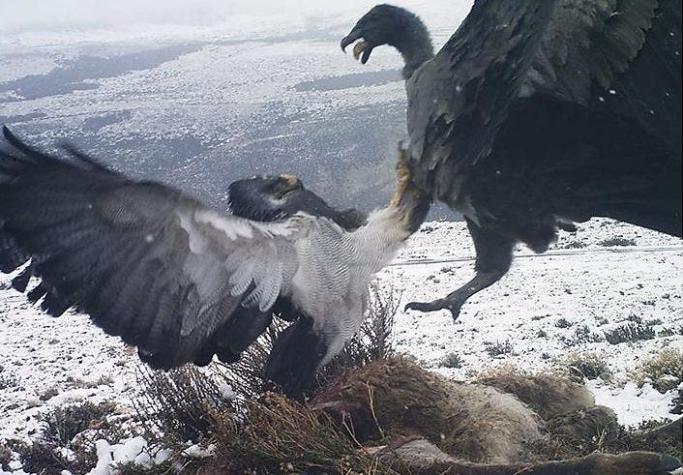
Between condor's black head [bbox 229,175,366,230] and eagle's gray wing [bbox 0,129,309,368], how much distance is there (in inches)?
4.7

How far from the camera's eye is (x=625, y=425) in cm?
255

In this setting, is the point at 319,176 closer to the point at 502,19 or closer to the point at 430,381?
the point at 430,381

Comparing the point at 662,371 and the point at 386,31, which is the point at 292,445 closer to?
the point at 386,31

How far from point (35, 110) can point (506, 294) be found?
443 cm

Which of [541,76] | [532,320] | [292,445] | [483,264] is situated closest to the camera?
[541,76]

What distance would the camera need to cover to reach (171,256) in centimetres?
173

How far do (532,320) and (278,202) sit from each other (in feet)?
12.9

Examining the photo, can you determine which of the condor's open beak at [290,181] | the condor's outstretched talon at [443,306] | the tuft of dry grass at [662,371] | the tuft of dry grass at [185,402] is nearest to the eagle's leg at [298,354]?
the condor's outstretched talon at [443,306]

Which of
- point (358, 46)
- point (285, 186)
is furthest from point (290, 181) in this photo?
point (358, 46)

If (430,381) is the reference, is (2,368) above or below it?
below

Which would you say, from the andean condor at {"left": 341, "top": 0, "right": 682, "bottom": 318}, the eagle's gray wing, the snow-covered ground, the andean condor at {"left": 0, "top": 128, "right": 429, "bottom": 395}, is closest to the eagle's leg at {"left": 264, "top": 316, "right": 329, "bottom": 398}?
the andean condor at {"left": 0, "top": 128, "right": 429, "bottom": 395}

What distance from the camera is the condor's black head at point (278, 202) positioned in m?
1.88

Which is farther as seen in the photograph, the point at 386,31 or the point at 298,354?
the point at 386,31

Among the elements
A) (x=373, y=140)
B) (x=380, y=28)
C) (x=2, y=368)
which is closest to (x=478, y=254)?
(x=380, y=28)
